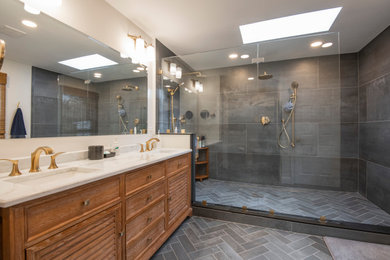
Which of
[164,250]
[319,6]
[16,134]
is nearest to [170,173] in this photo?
[164,250]

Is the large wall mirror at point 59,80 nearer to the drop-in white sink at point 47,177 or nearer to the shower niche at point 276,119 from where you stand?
the drop-in white sink at point 47,177

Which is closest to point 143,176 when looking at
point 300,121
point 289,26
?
point 289,26

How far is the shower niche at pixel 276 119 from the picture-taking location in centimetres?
275

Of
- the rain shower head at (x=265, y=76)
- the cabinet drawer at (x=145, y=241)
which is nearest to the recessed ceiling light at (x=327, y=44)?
the rain shower head at (x=265, y=76)

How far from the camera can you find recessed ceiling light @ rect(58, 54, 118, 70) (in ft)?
4.96

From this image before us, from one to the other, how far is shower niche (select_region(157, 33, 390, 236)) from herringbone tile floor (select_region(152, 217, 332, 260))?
48 cm

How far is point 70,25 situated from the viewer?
1496 mm

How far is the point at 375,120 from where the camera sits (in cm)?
253

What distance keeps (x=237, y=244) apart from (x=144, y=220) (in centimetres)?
101

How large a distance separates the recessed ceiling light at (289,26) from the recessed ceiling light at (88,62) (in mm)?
1792

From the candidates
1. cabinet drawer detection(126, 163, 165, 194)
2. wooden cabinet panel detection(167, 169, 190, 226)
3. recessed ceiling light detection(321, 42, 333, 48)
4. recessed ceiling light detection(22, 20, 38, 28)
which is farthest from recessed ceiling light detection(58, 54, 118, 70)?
recessed ceiling light detection(321, 42, 333, 48)

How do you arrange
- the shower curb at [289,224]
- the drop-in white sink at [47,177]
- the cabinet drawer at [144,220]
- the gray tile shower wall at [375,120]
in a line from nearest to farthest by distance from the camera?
the drop-in white sink at [47,177], the cabinet drawer at [144,220], the shower curb at [289,224], the gray tile shower wall at [375,120]

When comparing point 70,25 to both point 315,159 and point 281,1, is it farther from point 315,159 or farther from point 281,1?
point 315,159

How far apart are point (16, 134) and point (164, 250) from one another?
1525 mm
